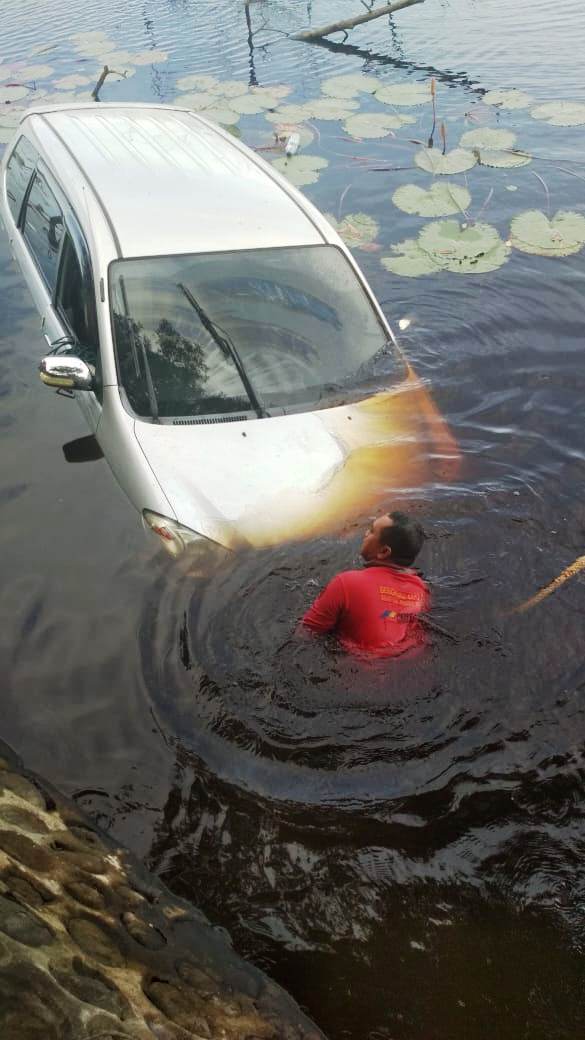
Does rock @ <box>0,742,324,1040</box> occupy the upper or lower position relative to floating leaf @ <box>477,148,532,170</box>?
lower

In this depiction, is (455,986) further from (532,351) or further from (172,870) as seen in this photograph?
(532,351)

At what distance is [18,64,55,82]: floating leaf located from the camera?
1196cm

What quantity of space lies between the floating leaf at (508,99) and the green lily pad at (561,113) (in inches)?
12.2

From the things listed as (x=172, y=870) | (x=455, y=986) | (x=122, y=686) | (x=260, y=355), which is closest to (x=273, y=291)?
(x=260, y=355)

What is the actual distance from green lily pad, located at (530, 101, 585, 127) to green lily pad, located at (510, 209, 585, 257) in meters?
2.78

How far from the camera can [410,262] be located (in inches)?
287

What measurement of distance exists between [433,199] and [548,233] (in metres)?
1.33

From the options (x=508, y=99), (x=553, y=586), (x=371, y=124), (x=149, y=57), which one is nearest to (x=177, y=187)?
(x=553, y=586)

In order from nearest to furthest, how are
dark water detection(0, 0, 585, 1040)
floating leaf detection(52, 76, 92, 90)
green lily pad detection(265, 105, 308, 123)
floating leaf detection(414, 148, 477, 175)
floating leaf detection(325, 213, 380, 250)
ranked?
dark water detection(0, 0, 585, 1040)
floating leaf detection(325, 213, 380, 250)
floating leaf detection(414, 148, 477, 175)
green lily pad detection(265, 105, 308, 123)
floating leaf detection(52, 76, 92, 90)

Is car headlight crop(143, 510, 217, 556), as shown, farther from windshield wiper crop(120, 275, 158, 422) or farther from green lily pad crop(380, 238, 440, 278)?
green lily pad crop(380, 238, 440, 278)

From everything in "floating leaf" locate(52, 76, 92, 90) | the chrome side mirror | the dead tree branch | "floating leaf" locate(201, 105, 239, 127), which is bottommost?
the chrome side mirror

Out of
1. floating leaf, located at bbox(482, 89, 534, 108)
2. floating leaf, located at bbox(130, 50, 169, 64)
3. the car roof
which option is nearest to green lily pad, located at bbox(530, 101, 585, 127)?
floating leaf, located at bbox(482, 89, 534, 108)

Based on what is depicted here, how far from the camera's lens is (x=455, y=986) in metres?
2.70

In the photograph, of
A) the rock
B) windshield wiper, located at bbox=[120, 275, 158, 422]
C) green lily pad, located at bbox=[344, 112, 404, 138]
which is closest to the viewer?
the rock
